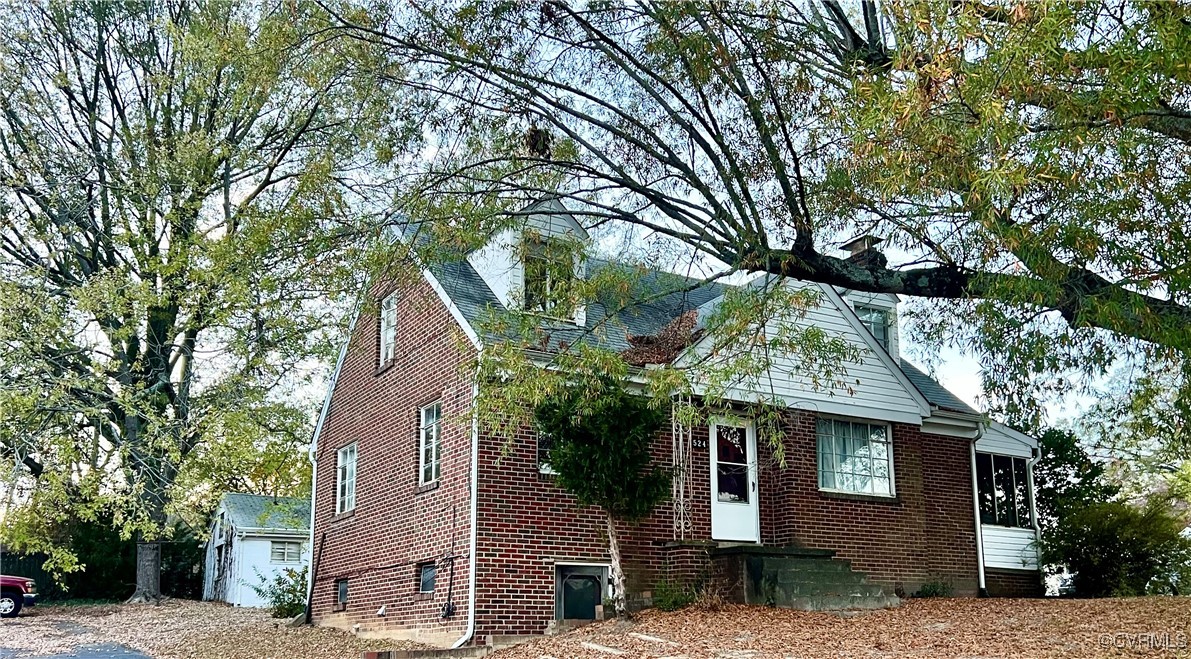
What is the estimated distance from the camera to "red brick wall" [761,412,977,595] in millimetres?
17047

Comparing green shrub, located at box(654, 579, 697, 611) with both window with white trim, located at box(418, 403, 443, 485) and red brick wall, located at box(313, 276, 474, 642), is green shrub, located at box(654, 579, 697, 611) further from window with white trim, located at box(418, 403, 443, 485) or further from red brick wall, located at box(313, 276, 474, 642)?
window with white trim, located at box(418, 403, 443, 485)

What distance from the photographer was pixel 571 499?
1554 cm

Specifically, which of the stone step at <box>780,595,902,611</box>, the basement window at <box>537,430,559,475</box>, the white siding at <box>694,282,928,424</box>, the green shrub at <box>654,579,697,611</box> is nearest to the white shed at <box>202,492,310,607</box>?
the basement window at <box>537,430,559,475</box>

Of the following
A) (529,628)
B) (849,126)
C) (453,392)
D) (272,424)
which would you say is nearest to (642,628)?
(529,628)

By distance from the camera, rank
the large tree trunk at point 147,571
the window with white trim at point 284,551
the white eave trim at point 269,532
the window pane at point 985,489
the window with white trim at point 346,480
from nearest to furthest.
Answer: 1. the window with white trim at point 346,480
2. the window pane at point 985,489
3. the large tree trunk at point 147,571
4. the white eave trim at point 269,532
5. the window with white trim at point 284,551

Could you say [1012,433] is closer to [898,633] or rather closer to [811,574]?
[811,574]

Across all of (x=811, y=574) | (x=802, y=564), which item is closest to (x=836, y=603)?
(x=811, y=574)

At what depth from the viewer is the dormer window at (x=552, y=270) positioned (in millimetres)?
12766

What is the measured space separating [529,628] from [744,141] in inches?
285

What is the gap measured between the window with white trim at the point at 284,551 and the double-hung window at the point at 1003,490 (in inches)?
905

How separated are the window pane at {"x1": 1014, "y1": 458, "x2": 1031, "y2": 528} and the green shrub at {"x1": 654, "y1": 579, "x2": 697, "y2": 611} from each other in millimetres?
8020

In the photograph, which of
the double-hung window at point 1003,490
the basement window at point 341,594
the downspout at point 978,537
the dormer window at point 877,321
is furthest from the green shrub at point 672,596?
the dormer window at point 877,321

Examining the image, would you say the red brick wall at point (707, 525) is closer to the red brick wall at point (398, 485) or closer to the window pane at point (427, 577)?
the red brick wall at point (398, 485)

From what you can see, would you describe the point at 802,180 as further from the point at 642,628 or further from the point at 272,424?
the point at 272,424
